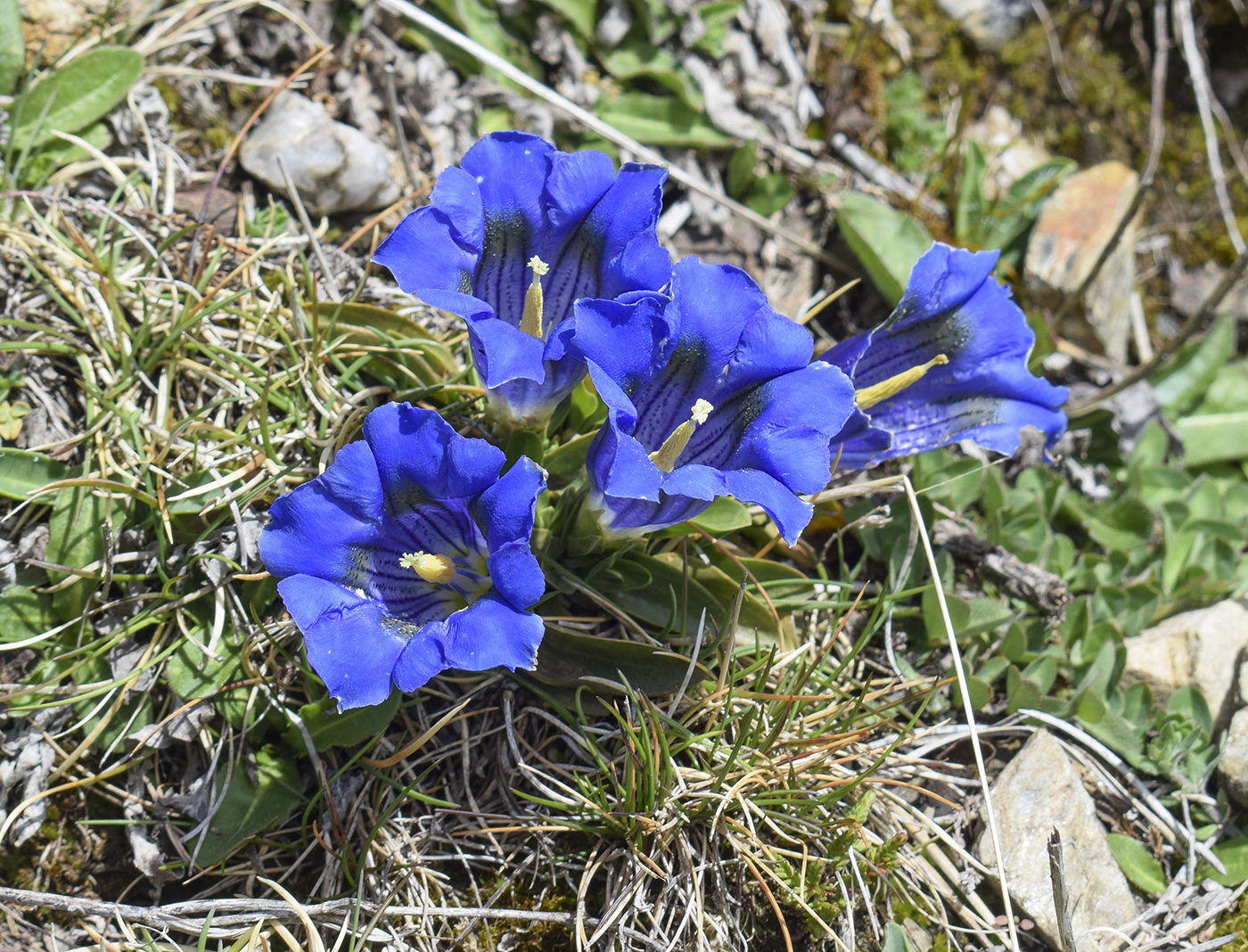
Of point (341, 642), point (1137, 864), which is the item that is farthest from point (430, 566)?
point (1137, 864)

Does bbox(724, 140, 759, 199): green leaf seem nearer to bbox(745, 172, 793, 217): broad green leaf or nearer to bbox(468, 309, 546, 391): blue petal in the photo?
bbox(745, 172, 793, 217): broad green leaf

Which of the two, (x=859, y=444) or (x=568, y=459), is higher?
(x=859, y=444)

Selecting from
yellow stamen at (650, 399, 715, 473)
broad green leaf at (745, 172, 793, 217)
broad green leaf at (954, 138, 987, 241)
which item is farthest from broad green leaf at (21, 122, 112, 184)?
broad green leaf at (954, 138, 987, 241)

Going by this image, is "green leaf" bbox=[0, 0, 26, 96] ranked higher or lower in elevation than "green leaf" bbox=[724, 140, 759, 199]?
higher

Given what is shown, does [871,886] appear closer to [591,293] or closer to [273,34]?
[591,293]

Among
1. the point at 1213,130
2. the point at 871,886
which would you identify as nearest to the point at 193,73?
the point at 871,886

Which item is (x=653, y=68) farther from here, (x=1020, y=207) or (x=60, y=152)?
(x=60, y=152)

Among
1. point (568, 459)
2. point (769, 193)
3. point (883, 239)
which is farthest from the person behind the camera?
point (769, 193)
